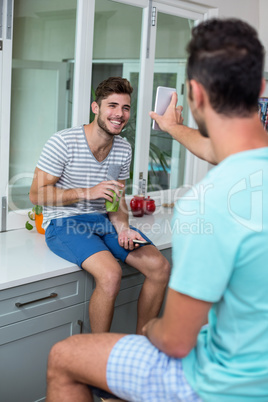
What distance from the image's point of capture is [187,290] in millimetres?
992

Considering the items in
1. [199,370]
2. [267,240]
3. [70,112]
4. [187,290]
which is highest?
[70,112]

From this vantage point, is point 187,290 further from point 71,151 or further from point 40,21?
point 40,21

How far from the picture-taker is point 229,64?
0.98m

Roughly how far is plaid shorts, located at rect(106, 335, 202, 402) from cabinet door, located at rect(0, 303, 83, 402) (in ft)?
2.88

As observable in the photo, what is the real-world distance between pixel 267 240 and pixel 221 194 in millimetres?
132

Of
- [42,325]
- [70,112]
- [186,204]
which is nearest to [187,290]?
[186,204]

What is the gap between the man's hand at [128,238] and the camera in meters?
2.26

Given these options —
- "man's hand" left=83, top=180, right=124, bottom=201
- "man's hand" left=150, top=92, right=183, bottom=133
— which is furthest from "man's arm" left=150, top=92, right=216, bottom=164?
"man's hand" left=83, top=180, right=124, bottom=201

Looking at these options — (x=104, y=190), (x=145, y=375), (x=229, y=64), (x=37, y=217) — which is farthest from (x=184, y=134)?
(x=37, y=217)

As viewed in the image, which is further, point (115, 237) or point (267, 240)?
point (115, 237)

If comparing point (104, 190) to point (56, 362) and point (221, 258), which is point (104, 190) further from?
point (221, 258)

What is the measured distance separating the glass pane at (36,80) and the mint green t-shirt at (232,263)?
165cm

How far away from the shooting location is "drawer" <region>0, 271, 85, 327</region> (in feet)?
6.28

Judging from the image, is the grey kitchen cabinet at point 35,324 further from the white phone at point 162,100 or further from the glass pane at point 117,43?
the glass pane at point 117,43
